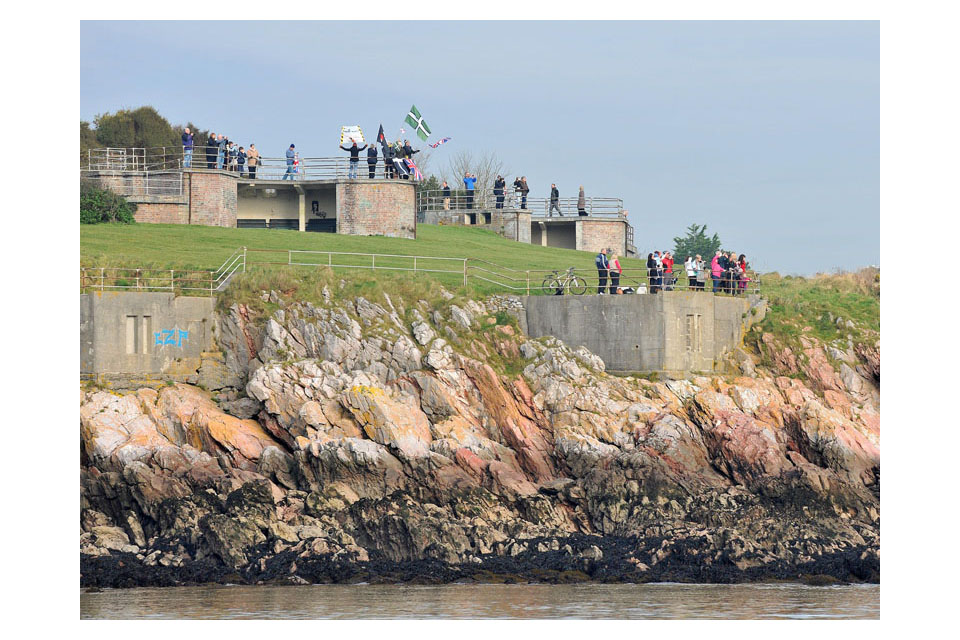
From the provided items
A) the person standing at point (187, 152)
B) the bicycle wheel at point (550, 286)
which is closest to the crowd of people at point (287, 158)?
the person standing at point (187, 152)

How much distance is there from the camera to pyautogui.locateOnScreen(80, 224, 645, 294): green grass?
44281 millimetres

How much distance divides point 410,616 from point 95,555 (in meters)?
→ 9.00

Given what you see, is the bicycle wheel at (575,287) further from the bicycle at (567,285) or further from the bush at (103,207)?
the bush at (103,207)

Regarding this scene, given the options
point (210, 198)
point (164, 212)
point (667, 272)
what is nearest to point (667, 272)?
point (667, 272)

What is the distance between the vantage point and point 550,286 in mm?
42812

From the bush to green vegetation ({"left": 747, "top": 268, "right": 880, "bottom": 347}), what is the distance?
73.3 feet

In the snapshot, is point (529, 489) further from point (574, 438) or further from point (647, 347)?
point (647, 347)

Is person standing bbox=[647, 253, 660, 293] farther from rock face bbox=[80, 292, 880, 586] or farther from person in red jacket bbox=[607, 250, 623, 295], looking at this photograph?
rock face bbox=[80, 292, 880, 586]

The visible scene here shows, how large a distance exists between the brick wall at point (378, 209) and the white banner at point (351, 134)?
5.12ft

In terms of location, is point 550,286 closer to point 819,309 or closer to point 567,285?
point 567,285

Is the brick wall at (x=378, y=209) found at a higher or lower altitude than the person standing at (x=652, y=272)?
higher

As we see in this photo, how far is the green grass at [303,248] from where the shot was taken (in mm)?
44281

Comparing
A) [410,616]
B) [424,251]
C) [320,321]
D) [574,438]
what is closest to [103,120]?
[424,251]

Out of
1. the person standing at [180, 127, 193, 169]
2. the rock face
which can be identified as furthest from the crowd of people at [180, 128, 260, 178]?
the rock face
